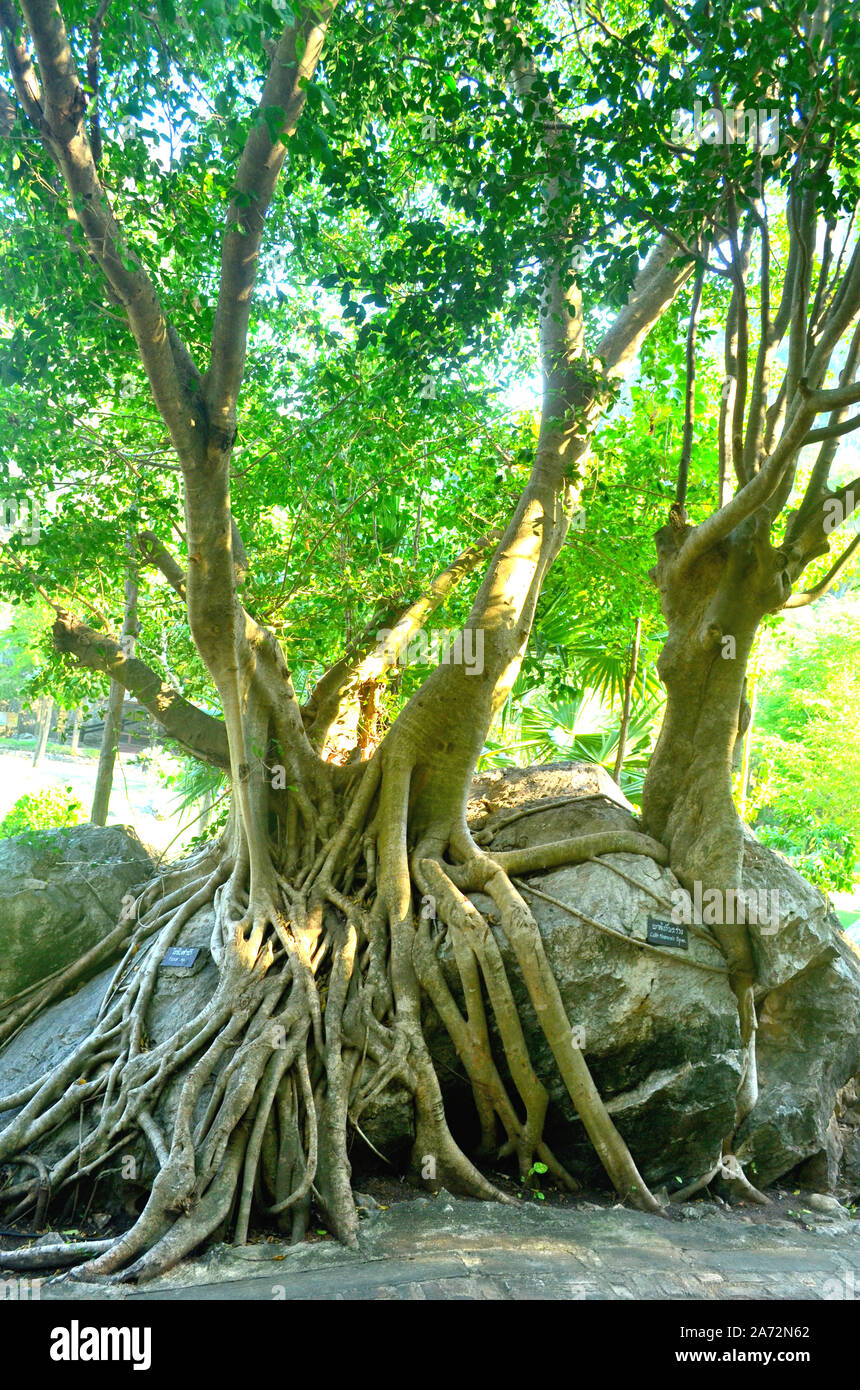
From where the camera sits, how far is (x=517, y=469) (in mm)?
8781

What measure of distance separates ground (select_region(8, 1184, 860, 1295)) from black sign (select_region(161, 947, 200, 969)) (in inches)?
76.5

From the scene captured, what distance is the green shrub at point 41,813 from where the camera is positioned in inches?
365

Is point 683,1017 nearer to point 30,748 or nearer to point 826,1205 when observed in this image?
point 826,1205

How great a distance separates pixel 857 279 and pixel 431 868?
4.16 metres

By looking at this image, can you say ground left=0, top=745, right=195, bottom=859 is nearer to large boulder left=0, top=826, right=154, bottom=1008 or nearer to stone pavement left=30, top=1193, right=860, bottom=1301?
large boulder left=0, top=826, right=154, bottom=1008

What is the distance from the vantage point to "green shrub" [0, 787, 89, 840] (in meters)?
9.28

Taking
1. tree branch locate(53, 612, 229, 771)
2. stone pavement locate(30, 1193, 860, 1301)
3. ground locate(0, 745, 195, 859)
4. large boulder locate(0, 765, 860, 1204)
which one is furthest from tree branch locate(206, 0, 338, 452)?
ground locate(0, 745, 195, 859)

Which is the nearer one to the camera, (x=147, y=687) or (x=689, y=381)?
(x=689, y=381)

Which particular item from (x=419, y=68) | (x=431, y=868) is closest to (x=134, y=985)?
(x=431, y=868)

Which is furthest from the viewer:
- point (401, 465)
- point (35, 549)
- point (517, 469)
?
point (517, 469)

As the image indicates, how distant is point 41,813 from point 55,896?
2.65 metres

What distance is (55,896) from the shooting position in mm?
7023

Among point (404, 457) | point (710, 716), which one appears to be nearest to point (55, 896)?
point (404, 457)
